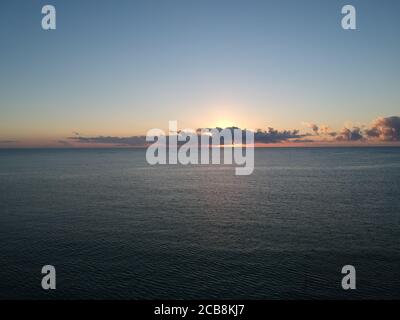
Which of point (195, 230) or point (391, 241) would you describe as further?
point (195, 230)

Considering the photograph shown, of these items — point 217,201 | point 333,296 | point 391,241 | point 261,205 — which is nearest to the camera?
point 333,296

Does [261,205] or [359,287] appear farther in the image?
[261,205]
